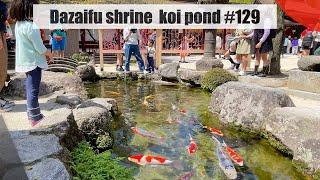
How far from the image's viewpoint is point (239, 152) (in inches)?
236

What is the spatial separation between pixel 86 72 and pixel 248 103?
618 cm

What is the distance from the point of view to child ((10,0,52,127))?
4621mm

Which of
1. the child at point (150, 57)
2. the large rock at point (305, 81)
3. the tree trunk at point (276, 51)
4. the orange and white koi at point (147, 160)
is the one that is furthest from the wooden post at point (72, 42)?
the orange and white koi at point (147, 160)

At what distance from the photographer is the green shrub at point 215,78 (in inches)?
389

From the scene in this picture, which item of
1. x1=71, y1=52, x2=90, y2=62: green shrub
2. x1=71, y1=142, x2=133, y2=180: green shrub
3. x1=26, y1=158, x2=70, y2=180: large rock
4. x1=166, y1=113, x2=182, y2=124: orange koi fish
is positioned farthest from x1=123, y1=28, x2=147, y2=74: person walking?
x1=26, y1=158, x2=70, y2=180: large rock

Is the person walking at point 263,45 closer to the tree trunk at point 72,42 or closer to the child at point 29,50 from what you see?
the child at point 29,50

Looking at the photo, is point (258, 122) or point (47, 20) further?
point (47, 20)

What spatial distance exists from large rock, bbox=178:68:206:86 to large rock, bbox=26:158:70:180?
7.83m

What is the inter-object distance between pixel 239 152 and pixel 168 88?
207 inches

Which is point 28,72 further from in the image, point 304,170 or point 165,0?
point 165,0

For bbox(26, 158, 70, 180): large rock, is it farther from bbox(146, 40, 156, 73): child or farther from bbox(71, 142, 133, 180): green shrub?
bbox(146, 40, 156, 73): child

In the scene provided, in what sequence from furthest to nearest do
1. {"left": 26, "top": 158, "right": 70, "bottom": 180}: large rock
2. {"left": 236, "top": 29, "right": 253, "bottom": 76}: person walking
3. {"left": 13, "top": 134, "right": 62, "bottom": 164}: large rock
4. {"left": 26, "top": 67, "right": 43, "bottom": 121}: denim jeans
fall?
1. {"left": 236, "top": 29, "right": 253, "bottom": 76}: person walking
2. {"left": 26, "top": 67, "right": 43, "bottom": 121}: denim jeans
3. {"left": 13, "top": 134, "right": 62, "bottom": 164}: large rock
4. {"left": 26, "top": 158, "right": 70, "bottom": 180}: large rock

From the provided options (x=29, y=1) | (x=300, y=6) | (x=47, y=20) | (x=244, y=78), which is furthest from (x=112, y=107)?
(x=47, y=20)

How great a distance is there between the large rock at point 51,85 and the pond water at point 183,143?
1.06 m
